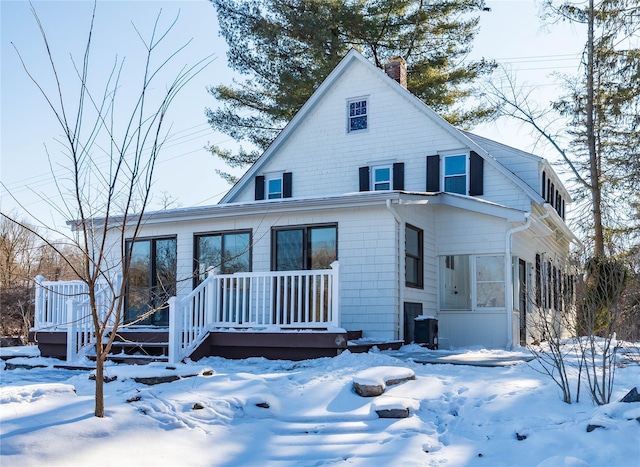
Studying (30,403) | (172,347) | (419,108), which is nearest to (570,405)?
(30,403)

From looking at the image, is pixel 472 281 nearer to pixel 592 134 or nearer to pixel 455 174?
pixel 455 174

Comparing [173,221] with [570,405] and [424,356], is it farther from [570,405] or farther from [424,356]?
[570,405]

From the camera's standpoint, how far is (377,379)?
24.1 ft

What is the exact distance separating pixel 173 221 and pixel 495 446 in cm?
988

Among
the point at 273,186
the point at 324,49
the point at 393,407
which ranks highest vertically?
the point at 324,49

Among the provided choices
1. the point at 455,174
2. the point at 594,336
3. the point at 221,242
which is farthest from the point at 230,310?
the point at 455,174

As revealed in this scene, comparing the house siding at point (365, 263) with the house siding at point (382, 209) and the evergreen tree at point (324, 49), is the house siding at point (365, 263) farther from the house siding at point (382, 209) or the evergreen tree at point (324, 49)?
the evergreen tree at point (324, 49)

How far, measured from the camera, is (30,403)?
18.8 ft

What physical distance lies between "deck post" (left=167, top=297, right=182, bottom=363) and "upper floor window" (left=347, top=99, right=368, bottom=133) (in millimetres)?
8401

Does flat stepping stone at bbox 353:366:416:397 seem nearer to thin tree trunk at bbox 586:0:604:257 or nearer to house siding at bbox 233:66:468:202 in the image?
house siding at bbox 233:66:468:202

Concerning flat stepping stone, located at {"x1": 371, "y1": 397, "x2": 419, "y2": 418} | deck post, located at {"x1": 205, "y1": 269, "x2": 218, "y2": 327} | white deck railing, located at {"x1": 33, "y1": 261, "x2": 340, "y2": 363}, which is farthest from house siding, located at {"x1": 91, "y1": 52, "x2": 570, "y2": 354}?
flat stepping stone, located at {"x1": 371, "y1": 397, "x2": 419, "y2": 418}

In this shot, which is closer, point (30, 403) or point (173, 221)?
point (30, 403)

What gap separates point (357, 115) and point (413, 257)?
545 centimetres

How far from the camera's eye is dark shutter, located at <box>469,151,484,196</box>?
1544 cm
